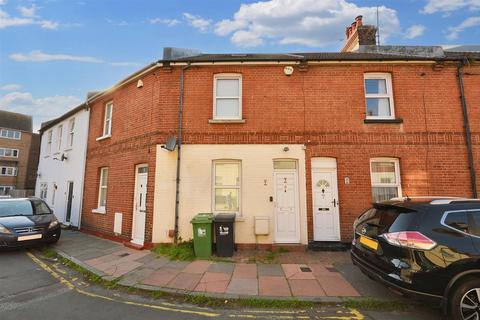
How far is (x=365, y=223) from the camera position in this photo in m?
4.64

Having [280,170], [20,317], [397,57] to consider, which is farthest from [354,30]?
[20,317]

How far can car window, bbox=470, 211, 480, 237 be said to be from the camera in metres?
3.63

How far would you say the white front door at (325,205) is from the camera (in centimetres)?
780

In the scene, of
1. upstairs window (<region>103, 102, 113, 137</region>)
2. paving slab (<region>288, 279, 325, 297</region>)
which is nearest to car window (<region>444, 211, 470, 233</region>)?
paving slab (<region>288, 279, 325, 297</region>)

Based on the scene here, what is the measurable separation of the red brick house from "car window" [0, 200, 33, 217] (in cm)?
329

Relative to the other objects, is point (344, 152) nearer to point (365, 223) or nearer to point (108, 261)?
point (365, 223)

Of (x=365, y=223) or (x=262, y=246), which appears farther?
(x=262, y=246)

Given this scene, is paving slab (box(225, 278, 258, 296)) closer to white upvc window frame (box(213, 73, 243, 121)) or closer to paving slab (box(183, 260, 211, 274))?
paving slab (box(183, 260, 211, 274))

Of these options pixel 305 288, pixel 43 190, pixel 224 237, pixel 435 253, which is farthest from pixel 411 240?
pixel 43 190

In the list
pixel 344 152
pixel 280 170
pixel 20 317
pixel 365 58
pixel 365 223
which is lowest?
pixel 20 317

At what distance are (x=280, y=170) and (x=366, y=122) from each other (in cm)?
316

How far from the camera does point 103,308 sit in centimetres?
428

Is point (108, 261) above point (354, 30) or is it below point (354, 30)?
below

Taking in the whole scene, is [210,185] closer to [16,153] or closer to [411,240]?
[411,240]
